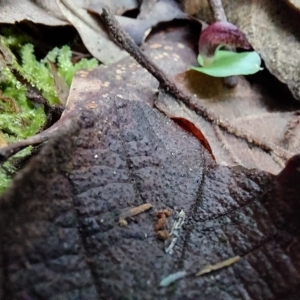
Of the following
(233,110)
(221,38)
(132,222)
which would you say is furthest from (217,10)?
(132,222)

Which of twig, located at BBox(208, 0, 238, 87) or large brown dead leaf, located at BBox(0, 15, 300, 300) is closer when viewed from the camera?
large brown dead leaf, located at BBox(0, 15, 300, 300)

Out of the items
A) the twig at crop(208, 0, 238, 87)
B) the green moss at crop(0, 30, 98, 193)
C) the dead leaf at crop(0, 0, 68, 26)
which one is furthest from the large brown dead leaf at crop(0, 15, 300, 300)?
the twig at crop(208, 0, 238, 87)

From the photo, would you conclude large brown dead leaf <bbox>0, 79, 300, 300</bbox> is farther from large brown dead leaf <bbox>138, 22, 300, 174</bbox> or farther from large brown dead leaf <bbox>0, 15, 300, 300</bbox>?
large brown dead leaf <bbox>138, 22, 300, 174</bbox>

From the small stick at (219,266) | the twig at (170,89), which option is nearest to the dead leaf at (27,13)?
the twig at (170,89)

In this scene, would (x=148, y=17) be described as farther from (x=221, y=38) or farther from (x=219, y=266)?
(x=219, y=266)

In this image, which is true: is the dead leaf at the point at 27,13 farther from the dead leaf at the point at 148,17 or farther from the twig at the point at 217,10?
the twig at the point at 217,10

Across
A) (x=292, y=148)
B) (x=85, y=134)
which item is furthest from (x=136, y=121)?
(x=292, y=148)

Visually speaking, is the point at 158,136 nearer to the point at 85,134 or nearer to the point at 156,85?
the point at 85,134
